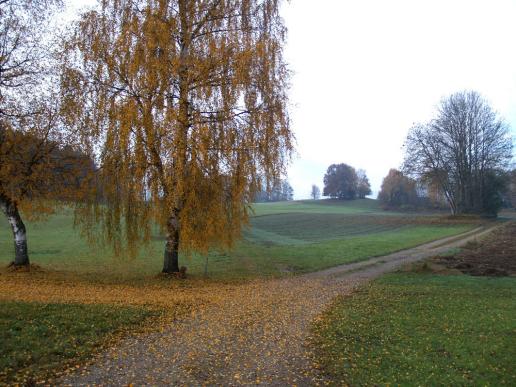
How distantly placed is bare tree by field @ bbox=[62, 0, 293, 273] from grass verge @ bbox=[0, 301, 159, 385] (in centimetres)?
530

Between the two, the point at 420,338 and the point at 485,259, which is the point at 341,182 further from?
the point at 420,338

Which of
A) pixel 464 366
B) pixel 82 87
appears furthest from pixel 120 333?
pixel 82 87

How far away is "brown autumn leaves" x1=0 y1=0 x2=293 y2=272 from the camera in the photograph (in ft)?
47.4

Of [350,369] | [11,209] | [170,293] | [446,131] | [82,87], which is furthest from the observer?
[446,131]

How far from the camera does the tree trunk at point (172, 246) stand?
16.0 meters

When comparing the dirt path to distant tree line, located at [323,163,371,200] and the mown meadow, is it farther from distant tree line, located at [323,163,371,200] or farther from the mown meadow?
distant tree line, located at [323,163,371,200]

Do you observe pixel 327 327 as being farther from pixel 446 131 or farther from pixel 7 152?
pixel 446 131

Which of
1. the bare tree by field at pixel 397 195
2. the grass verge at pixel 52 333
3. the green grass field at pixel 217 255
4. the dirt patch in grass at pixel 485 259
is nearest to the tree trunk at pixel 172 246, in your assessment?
the green grass field at pixel 217 255

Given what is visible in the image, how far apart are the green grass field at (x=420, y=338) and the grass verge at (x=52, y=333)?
14.5 feet

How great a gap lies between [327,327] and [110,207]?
32.2 ft

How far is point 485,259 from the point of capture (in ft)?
76.3

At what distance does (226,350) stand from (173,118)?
8807mm

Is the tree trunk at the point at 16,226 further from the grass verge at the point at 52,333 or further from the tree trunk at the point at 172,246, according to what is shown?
the grass verge at the point at 52,333

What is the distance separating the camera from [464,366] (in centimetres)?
743
